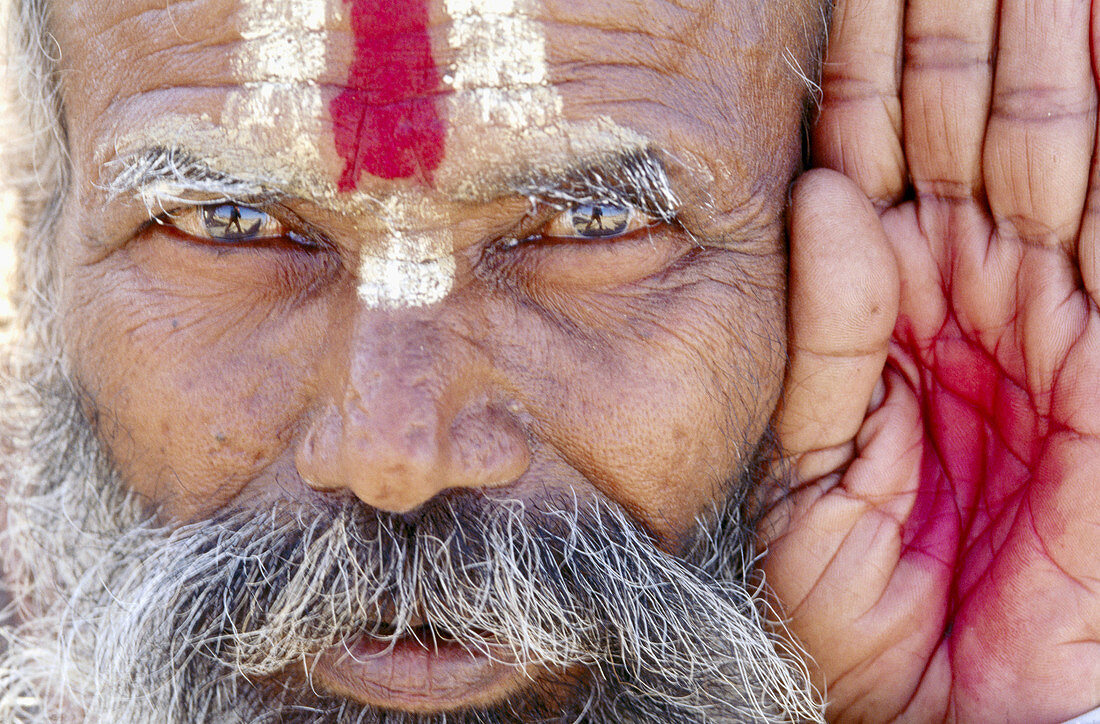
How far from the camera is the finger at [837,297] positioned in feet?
5.35

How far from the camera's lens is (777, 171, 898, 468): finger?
64.2 inches

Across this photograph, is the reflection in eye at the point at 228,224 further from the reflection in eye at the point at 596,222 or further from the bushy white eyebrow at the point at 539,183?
the reflection in eye at the point at 596,222

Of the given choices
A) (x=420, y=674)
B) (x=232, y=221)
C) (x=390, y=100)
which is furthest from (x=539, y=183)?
(x=420, y=674)

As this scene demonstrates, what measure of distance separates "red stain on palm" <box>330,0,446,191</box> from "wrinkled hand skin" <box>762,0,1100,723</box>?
66 centimetres

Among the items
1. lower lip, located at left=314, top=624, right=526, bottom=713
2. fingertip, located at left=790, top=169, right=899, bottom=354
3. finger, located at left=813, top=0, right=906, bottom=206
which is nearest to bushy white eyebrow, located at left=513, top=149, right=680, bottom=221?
fingertip, located at left=790, top=169, right=899, bottom=354

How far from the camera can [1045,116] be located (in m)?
1.58

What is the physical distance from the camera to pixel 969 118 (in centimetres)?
164

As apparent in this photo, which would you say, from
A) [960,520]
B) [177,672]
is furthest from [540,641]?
[960,520]

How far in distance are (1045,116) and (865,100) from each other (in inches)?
11.5

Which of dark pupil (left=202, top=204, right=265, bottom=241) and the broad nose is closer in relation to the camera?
the broad nose

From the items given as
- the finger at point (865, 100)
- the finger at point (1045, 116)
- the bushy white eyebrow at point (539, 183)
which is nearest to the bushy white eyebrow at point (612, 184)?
the bushy white eyebrow at point (539, 183)

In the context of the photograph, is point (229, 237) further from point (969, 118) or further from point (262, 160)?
point (969, 118)

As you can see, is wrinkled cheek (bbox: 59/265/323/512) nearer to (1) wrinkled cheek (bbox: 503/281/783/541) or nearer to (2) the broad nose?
(2) the broad nose

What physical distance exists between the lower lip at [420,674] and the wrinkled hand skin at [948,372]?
567 millimetres
